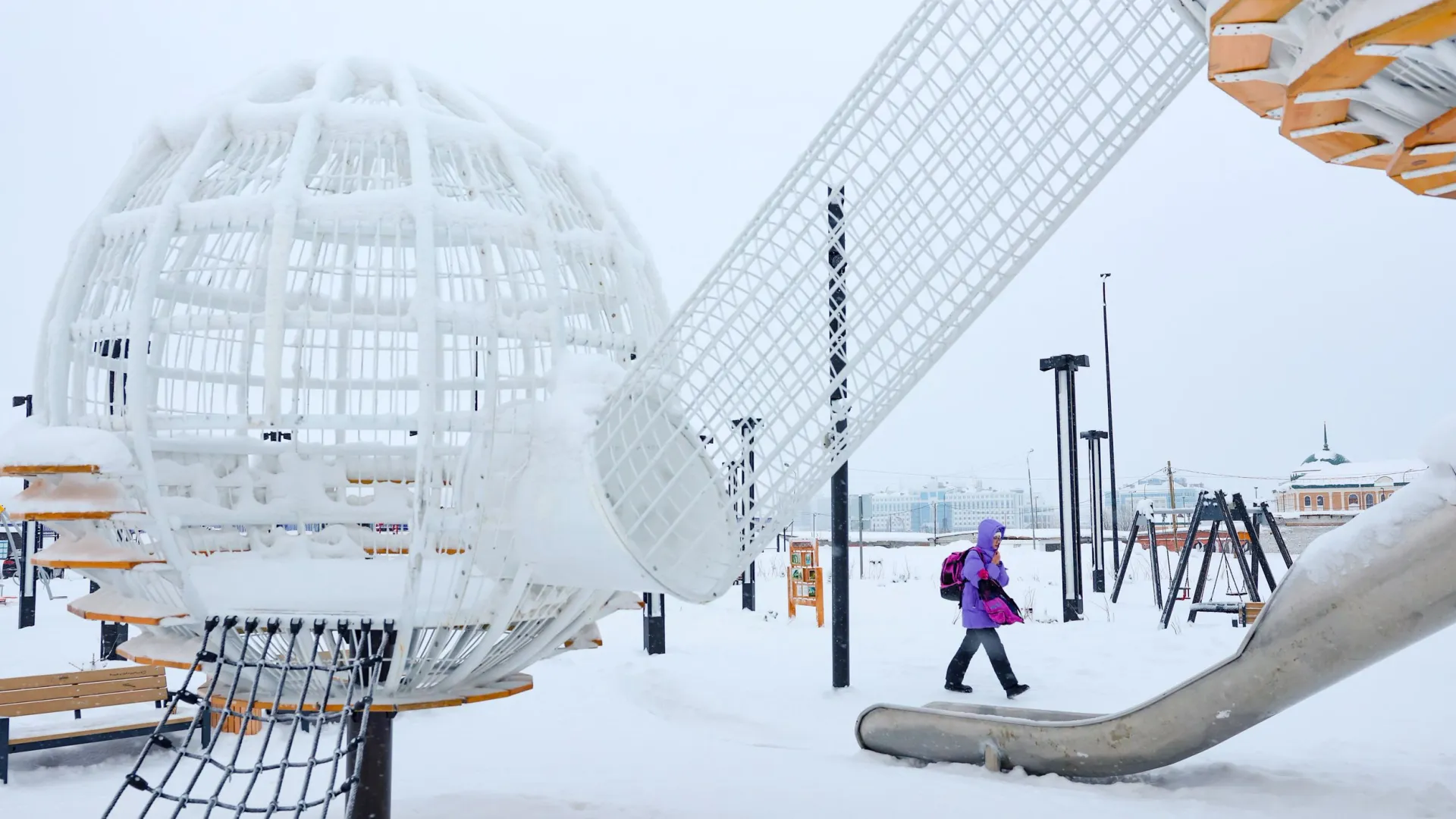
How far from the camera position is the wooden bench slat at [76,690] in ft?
25.4

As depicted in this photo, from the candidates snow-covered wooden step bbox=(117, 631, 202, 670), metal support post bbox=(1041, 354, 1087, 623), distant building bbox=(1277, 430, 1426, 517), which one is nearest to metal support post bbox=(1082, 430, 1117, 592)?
metal support post bbox=(1041, 354, 1087, 623)

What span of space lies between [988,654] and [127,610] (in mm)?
6357

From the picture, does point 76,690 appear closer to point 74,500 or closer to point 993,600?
point 74,500

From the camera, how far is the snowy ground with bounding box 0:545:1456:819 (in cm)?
553

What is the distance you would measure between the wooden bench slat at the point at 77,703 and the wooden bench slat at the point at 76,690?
0.04ft

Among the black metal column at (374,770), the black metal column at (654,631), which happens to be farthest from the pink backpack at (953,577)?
the black metal column at (374,770)

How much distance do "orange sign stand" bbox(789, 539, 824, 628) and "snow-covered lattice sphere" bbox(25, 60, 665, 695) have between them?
26.8 ft

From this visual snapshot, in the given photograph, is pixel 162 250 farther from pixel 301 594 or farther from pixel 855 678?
pixel 855 678

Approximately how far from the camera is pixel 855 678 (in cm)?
951

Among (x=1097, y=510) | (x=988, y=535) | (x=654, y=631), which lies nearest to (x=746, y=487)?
(x=988, y=535)

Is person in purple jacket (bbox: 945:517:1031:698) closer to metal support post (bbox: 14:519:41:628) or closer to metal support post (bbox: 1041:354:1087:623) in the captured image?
metal support post (bbox: 1041:354:1087:623)

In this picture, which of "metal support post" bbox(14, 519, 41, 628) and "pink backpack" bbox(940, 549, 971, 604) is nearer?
"pink backpack" bbox(940, 549, 971, 604)

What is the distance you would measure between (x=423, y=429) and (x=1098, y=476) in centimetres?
1663

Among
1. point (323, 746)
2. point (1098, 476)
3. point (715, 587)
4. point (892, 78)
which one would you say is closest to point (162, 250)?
point (715, 587)
